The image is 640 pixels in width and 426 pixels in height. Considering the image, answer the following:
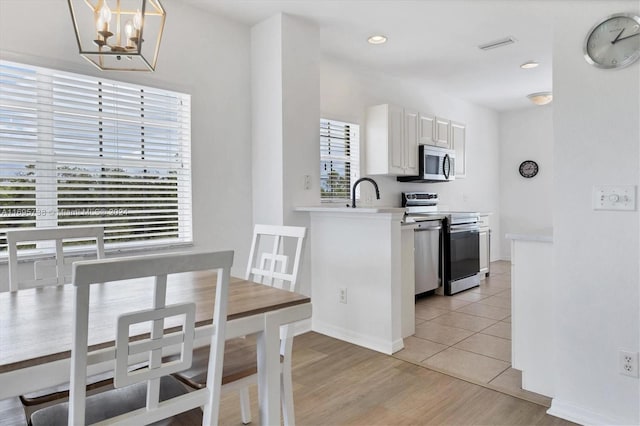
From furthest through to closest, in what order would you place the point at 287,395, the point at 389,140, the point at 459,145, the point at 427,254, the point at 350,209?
the point at 459,145
the point at 389,140
the point at 427,254
the point at 350,209
the point at 287,395

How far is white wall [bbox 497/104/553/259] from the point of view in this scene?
6656mm

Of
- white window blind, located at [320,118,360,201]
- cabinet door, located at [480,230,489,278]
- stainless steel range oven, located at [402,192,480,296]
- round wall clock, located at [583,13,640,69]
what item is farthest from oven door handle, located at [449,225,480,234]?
round wall clock, located at [583,13,640,69]

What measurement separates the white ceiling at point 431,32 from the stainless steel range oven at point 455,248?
1.60 metres

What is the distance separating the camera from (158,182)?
3072 mm

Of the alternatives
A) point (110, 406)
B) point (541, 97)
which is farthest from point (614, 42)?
point (541, 97)

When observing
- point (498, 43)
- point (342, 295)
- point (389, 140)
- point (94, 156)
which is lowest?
point (342, 295)

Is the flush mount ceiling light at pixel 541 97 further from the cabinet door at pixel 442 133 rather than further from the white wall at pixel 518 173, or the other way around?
the white wall at pixel 518 173

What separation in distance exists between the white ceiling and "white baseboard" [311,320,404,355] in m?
2.55

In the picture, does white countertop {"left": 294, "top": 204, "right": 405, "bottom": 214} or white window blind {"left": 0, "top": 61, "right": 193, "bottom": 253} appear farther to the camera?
white countertop {"left": 294, "top": 204, "right": 405, "bottom": 214}

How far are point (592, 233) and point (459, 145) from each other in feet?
13.1

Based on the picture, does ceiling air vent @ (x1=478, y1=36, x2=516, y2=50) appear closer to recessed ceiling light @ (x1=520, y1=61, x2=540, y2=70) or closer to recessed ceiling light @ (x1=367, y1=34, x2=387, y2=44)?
recessed ceiling light @ (x1=520, y1=61, x2=540, y2=70)

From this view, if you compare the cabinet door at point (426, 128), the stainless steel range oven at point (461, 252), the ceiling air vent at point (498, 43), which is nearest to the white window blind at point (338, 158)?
the cabinet door at point (426, 128)

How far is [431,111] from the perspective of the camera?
564cm

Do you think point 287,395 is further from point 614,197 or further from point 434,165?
point 434,165
